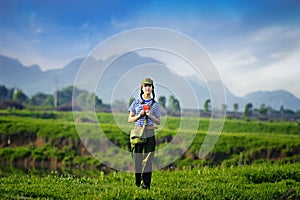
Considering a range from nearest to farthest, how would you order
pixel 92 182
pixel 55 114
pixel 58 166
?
pixel 92 182 < pixel 58 166 < pixel 55 114

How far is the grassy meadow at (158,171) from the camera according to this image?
8570 millimetres

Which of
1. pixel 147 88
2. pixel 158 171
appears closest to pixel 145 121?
pixel 147 88

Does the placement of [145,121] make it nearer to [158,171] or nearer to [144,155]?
[144,155]

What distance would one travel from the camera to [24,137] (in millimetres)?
50781

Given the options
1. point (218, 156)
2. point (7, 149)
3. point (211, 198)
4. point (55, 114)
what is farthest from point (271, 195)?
point (55, 114)

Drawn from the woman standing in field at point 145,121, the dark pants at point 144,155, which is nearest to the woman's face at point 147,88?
the woman standing in field at point 145,121

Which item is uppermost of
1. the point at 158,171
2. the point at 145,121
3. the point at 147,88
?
the point at 147,88

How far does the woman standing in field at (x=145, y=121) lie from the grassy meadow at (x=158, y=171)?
570 mm

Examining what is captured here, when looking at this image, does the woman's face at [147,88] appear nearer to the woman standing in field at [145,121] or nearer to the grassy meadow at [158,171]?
the woman standing in field at [145,121]

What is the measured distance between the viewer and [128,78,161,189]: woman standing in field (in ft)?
26.3

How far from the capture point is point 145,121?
805cm

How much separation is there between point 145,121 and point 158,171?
454 cm

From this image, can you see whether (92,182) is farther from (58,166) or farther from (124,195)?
(58,166)

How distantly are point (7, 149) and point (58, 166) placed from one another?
681 cm
